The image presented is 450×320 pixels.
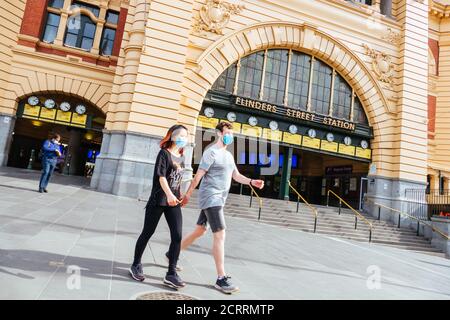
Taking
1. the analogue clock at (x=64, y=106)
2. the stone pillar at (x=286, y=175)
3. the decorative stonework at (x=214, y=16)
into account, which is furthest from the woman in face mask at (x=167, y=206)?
the analogue clock at (x=64, y=106)

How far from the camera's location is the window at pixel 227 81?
55.1 feet

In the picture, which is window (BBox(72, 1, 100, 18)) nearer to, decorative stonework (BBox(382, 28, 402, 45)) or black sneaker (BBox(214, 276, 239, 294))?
decorative stonework (BBox(382, 28, 402, 45))

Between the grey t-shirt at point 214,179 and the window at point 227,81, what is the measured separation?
13.4 m

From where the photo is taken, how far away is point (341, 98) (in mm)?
19609

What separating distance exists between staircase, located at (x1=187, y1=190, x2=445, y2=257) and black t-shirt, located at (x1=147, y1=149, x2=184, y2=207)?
9266mm

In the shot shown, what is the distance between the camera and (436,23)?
23609 mm

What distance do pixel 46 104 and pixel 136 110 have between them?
22.6ft

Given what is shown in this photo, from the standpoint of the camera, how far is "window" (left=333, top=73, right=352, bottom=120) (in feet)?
63.8

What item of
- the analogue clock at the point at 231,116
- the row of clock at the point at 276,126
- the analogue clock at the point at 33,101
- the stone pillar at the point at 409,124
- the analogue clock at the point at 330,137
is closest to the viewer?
the row of clock at the point at 276,126

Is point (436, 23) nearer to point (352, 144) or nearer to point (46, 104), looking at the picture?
point (352, 144)

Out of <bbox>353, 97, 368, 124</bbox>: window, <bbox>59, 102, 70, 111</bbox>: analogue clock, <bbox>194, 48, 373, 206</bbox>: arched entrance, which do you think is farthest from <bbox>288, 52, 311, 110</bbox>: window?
<bbox>59, 102, 70, 111</bbox>: analogue clock

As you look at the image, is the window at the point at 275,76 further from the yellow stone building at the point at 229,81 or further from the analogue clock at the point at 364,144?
the analogue clock at the point at 364,144

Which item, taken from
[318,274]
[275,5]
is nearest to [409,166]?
[275,5]

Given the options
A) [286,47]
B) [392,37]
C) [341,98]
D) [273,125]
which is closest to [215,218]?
[273,125]
